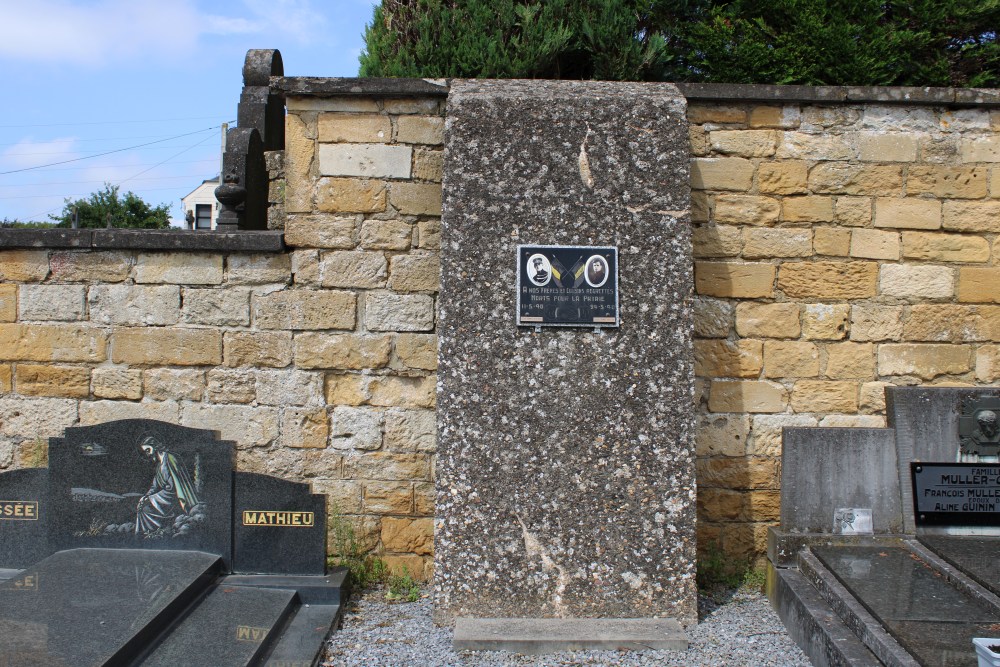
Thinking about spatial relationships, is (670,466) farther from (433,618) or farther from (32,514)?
(32,514)

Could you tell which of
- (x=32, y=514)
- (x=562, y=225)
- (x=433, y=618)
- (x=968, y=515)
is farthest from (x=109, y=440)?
(x=968, y=515)

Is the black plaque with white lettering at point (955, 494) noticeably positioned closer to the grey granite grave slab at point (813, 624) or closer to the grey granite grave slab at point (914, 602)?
the grey granite grave slab at point (914, 602)

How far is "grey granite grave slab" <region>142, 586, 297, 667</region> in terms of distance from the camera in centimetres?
306

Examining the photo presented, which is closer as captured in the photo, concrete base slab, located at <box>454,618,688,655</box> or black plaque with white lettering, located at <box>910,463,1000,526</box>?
concrete base slab, located at <box>454,618,688,655</box>

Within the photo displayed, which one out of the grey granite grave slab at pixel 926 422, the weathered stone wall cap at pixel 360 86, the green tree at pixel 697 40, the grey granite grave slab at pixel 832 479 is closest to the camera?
the grey granite grave slab at pixel 832 479

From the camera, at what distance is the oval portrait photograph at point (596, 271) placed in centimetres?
360

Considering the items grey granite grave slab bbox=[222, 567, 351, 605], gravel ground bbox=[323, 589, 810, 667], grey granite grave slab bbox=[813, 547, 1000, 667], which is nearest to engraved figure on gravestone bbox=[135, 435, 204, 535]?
grey granite grave slab bbox=[222, 567, 351, 605]

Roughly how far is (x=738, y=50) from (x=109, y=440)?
4.66 m

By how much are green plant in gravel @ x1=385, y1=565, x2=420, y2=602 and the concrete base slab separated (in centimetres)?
65

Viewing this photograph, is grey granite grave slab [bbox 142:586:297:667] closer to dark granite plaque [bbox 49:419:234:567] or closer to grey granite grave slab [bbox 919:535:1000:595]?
dark granite plaque [bbox 49:419:234:567]

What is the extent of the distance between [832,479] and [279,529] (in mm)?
2824

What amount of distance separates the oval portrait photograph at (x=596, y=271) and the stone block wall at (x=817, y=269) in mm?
929

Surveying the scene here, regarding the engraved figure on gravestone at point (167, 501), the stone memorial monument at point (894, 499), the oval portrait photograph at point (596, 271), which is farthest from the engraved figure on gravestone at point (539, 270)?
the engraved figure on gravestone at point (167, 501)

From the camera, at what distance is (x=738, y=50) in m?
5.35
